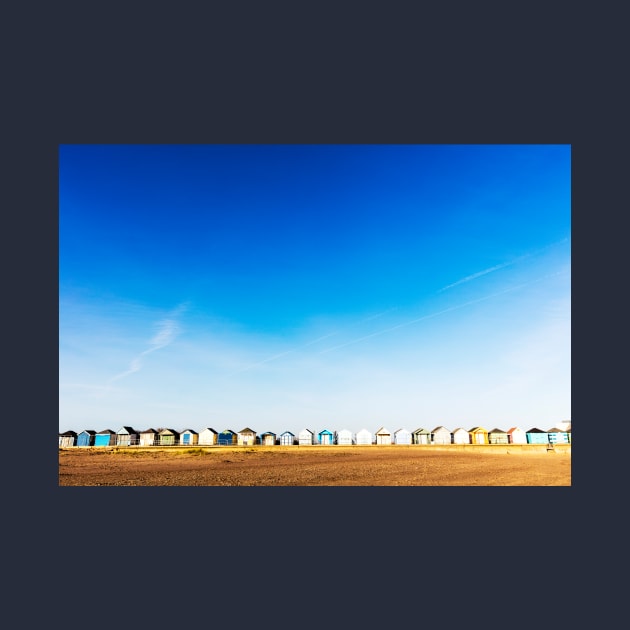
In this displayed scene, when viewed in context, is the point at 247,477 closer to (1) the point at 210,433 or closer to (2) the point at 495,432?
(1) the point at 210,433

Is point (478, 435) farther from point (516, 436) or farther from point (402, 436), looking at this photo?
point (402, 436)

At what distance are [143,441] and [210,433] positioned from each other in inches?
374

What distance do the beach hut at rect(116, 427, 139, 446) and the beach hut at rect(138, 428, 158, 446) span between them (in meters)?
0.58

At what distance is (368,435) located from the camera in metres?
59.1

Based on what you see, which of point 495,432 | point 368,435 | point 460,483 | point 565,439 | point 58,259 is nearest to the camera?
point 58,259

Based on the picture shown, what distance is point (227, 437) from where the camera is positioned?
187 feet

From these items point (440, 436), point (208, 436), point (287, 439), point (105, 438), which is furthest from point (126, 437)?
point (440, 436)

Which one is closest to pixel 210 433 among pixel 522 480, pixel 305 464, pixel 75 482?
pixel 305 464

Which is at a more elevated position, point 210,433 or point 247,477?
point 247,477

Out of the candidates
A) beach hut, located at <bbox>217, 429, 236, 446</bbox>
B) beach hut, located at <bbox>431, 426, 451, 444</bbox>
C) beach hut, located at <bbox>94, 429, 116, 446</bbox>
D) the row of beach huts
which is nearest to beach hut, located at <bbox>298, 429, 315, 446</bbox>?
the row of beach huts

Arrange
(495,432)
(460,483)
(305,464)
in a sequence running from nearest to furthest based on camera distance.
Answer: (460,483)
(305,464)
(495,432)

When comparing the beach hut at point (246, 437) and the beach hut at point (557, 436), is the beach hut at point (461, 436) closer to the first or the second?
the beach hut at point (557, 436)

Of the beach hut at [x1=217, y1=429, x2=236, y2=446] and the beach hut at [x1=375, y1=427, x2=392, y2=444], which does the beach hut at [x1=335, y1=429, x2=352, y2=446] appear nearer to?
the beach hut at [x1=375, y1=427, x2=392, y2=444]

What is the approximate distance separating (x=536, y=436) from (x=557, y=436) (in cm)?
233
